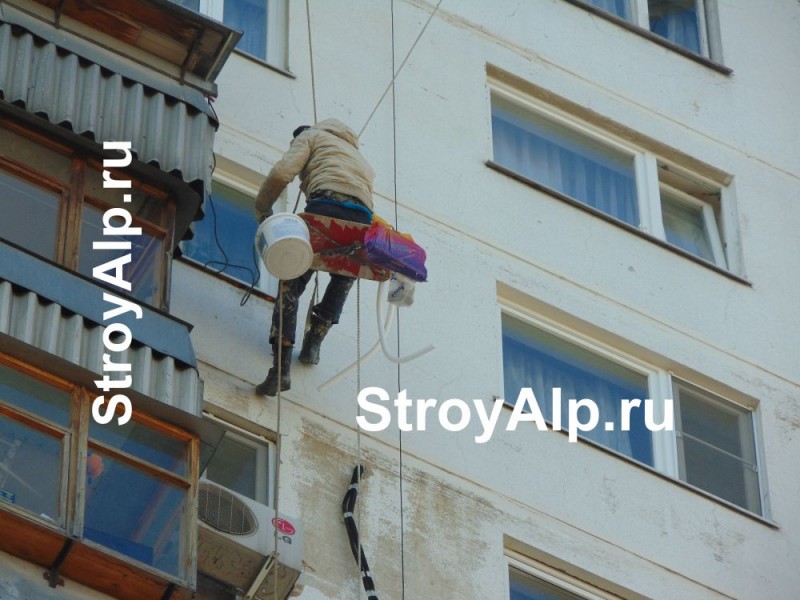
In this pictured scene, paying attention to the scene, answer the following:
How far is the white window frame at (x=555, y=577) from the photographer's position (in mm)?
15406

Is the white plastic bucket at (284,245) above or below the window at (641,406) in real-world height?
below

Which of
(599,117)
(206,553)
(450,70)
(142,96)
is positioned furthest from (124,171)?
(599,117)

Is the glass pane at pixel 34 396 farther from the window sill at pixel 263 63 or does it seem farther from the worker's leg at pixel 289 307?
the window sill at pixel 263 63

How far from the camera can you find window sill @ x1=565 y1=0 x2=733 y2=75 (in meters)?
Answer: 20.2

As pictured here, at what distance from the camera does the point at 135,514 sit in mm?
12133

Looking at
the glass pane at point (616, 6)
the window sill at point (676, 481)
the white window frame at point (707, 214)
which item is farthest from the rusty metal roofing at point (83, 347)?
the glass pane at point (616, 6)

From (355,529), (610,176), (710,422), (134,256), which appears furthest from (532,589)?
(610,176)

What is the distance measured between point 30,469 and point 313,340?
3818 millimetres

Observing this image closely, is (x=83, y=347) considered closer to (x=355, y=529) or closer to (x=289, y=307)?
(x=289, y=307)

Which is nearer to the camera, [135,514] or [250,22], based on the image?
[135,514]

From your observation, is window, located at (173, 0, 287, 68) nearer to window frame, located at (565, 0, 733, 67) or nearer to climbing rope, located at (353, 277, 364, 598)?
climbing rope, located at (353, 277, 364, 598)

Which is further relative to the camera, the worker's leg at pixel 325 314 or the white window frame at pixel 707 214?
the white window frame at pixel 707 214

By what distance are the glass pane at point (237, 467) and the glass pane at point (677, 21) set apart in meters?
7.73

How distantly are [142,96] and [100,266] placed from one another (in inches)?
62.4
